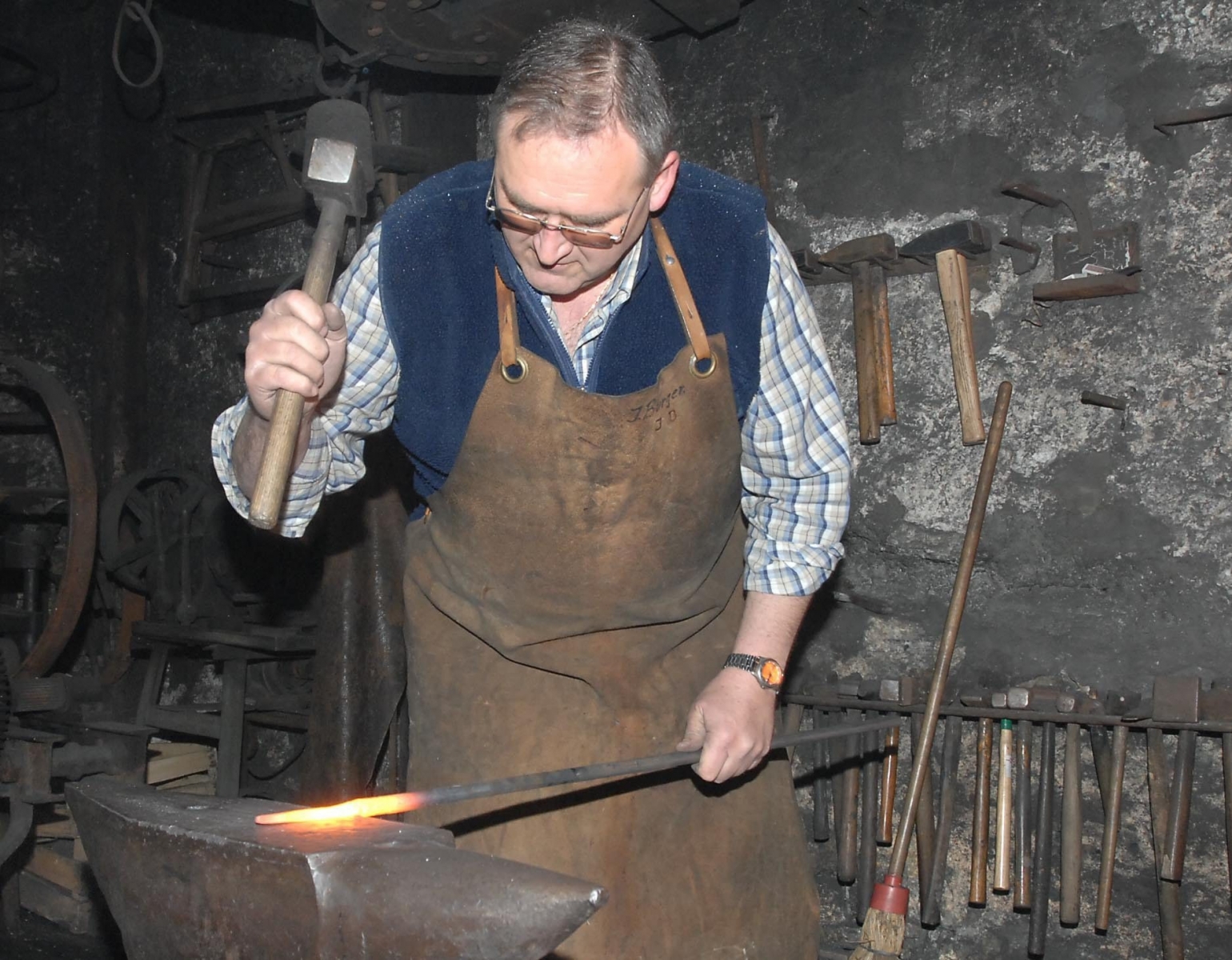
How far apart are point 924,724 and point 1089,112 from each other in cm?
163

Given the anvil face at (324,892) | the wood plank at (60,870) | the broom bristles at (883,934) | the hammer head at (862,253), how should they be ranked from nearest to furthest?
the anvil face at (324,892), the broom bristles at (883,934), the hammer head at (862,253), the wood plank at (60,870)

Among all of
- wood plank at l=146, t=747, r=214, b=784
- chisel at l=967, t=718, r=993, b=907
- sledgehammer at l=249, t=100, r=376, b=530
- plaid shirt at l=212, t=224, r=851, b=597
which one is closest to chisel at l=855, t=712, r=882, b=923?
chisel at l=967, t=718, r=993, b=907

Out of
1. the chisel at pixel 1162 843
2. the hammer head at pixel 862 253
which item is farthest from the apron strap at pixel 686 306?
the chisel at pixel 1162 843

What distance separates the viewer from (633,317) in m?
1.99

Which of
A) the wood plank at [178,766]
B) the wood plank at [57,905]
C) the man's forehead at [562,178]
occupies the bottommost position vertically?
the wood plank at [57,905]

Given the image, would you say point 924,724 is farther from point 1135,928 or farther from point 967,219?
point 967,219

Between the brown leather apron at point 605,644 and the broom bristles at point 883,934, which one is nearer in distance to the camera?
the brown leather apron at point 605,644

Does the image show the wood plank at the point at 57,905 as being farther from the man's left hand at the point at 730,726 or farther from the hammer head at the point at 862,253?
the hammer head at the point at 862,253

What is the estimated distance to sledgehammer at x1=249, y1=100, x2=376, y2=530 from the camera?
4.99 ft

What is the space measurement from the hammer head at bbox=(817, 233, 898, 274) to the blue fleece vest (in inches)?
45.3

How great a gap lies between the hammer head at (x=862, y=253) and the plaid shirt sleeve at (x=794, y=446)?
3.51 ft

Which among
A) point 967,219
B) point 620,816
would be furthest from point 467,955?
point 967,219

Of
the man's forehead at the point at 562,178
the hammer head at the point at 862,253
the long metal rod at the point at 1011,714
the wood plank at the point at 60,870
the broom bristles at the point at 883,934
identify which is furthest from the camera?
the wood plank at the point at 60,870

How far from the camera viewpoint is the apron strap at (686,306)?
6.52 ft
